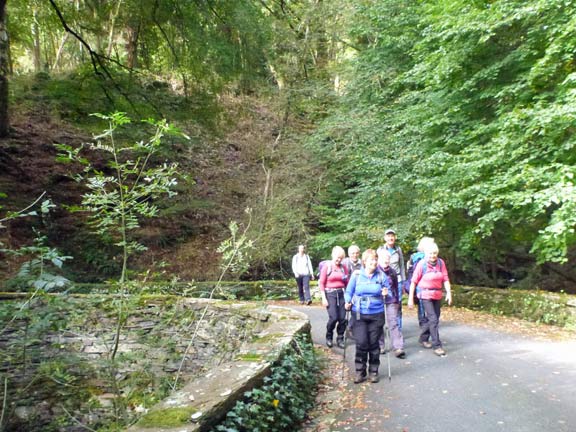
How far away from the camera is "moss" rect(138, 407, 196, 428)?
3.43 m

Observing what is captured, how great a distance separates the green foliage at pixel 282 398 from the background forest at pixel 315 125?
88.3 inches

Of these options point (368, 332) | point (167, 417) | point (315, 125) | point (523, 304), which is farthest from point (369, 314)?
point (315, 125)

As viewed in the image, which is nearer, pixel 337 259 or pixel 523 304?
pixel 337 259

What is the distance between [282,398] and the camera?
15.7 ft

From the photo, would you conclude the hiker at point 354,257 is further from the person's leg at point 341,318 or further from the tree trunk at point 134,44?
the tree trunk at point 134,44

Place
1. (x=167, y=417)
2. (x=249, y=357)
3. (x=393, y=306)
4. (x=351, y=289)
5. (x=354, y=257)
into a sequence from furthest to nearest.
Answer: (x=354, y=257), (x=393, y=306), (x=351, y=289), (x=249, y=357), (x=167, y=417)

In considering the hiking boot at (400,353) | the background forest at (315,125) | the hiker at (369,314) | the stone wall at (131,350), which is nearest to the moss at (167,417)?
the background forest at (315,125)

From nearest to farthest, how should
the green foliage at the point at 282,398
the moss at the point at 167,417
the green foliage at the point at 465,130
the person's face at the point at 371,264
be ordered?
the moss at the point at 167,417 < the green foliage at the point at 282,398 < the person's face at the point at 371,264 < the green foliage at the point at 465,130

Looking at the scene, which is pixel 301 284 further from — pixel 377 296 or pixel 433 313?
pixel 377 296

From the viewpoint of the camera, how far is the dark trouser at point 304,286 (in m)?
13.4

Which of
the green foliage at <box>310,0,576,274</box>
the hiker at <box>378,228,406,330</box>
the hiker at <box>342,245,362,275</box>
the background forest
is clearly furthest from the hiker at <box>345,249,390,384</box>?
the green foliage at <box>310,0,576,274</box>

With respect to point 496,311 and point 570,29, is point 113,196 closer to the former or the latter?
point 570,29

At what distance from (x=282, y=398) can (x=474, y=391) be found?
8.20 feet

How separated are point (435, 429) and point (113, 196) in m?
4.12
